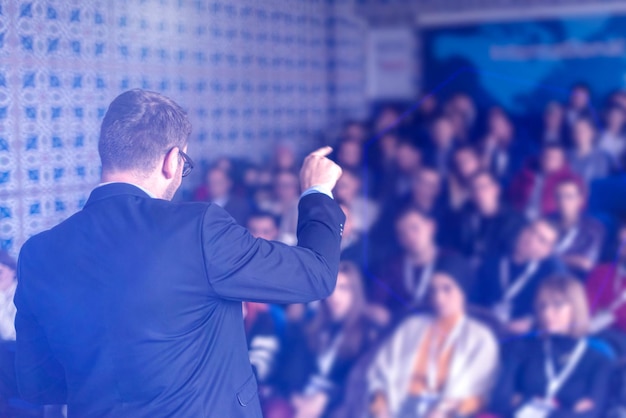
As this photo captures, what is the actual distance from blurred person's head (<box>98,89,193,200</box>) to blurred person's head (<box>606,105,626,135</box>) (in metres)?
2.01

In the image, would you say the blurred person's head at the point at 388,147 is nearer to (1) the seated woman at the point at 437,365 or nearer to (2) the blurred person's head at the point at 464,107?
(2) the blurred person's head at the point at 464,107

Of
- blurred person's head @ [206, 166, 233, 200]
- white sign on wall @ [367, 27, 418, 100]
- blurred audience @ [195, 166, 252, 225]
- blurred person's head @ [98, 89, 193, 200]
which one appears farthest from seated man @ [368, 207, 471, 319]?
white sign on wall @ [367, 27, 418, 100]

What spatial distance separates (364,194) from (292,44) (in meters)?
0.58

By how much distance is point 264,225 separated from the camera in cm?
175

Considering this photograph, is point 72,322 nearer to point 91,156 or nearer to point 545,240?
point 91,156

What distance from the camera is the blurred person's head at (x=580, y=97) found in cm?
277

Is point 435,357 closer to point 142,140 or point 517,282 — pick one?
point 517,282

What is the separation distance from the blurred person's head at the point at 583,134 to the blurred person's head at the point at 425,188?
1.51ft

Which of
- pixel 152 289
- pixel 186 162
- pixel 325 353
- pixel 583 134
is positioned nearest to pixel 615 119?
pixel 583 134

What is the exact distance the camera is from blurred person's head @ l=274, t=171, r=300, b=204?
2047 millimetres

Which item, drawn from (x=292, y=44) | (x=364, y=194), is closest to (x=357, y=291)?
(x=364, y=194)

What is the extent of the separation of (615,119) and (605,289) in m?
0.80

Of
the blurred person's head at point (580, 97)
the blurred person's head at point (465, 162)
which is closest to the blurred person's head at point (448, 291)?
the blurred person's head at point (465, 162)

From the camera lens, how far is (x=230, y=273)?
2.34 feet
